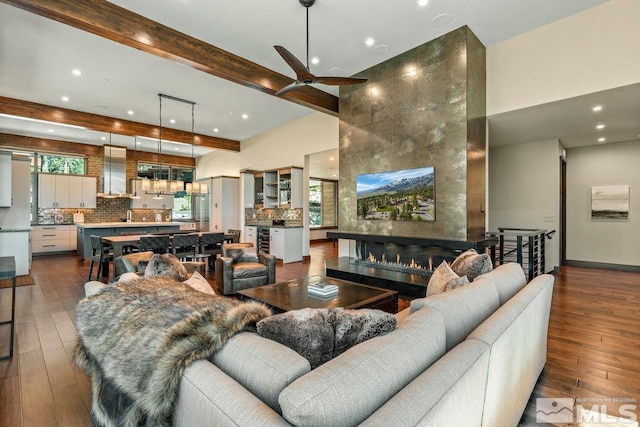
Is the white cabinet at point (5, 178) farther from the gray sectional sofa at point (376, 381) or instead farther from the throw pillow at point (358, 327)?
the throw pillow at point (358, 327)

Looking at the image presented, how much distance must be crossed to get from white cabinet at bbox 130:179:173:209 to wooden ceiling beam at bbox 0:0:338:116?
6.75 meters

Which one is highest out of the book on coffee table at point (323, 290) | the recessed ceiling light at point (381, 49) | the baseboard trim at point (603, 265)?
the recessed ceiling light at point (381, 49)

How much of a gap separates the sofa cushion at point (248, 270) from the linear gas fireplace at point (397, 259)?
1257mm

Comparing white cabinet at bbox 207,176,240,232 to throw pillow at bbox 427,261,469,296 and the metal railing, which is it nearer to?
the metal railing

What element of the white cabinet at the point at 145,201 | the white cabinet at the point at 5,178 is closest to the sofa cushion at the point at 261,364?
the white cabinet at the point at 5,178

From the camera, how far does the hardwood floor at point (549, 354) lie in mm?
2045

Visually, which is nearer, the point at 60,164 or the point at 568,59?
the point at 568,59

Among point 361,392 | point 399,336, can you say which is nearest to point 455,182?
point 399,336

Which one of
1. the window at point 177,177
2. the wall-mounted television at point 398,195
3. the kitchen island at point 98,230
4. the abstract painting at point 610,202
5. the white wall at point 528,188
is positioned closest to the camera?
the wall-mounted television at point 398,195

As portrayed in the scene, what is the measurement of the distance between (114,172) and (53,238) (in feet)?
7.79

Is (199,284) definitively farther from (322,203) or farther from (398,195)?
(322,203)

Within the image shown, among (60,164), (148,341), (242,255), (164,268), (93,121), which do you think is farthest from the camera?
(60,164)

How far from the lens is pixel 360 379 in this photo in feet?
2.97
